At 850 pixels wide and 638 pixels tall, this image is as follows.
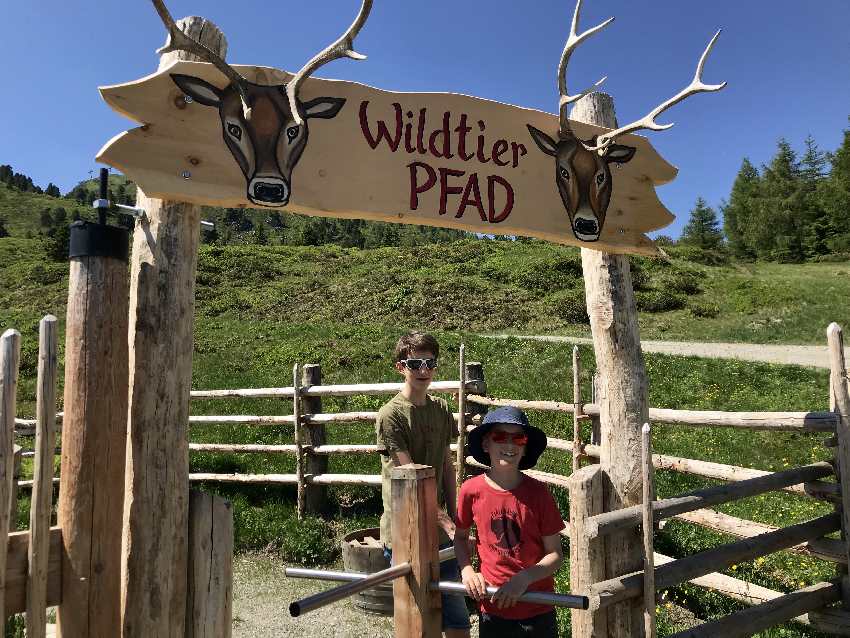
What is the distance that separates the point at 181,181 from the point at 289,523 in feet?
15.6

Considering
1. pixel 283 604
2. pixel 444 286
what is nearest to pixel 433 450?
pixel 283 604

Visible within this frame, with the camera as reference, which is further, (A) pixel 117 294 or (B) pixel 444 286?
(B) pixel 444 286

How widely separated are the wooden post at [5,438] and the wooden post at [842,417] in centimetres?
427

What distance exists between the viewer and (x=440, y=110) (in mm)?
3213

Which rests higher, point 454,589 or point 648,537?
point 454,589

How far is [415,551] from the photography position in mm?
1836

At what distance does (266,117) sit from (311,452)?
5.15 m

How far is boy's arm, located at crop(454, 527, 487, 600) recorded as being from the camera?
1.97 meters

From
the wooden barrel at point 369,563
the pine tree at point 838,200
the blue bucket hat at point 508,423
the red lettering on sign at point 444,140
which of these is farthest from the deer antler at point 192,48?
the pine tree at point 838,200

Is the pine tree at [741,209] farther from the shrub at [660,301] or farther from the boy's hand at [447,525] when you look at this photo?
the boy's hand at [447,525]

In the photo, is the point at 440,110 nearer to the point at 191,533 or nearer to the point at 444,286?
the point at 191,533

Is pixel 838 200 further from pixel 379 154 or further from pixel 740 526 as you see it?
pixel 379 154

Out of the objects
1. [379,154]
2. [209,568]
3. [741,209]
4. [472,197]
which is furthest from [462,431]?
[741,209]

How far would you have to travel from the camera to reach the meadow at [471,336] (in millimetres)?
6441
